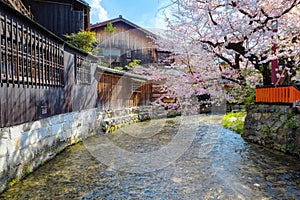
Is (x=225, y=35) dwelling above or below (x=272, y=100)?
above

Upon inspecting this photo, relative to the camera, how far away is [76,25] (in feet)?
47.8

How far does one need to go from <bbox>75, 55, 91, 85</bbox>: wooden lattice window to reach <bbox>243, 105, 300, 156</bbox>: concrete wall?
7.42 meters

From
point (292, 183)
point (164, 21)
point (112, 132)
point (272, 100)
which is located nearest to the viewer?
point (292, 183)

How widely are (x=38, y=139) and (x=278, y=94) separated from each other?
785cm

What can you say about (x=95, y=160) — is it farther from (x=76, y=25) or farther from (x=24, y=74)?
(x=76, y=25)

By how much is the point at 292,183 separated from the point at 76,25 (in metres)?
13.9

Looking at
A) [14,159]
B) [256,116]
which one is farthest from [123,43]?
[14,159]

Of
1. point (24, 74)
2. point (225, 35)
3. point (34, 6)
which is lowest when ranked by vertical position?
point (24, 74)

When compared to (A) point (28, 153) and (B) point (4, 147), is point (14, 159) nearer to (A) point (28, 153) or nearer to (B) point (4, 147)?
(B) point (4, 147)

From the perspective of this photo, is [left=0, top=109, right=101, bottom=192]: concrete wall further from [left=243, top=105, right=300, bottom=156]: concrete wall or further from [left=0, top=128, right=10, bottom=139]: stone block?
[left=243, top=105, right=300, bottom=156]: concrete wall

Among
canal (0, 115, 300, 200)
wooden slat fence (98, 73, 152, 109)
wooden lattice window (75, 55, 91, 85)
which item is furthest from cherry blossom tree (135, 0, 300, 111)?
wooden lattice window (75, 55, 91, 85)

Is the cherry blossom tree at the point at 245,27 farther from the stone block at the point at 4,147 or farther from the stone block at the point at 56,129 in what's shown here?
the stone block at the point at 4,147

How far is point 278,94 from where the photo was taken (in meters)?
8.16

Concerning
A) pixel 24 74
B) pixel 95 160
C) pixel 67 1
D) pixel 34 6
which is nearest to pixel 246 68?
pixel 95 160
